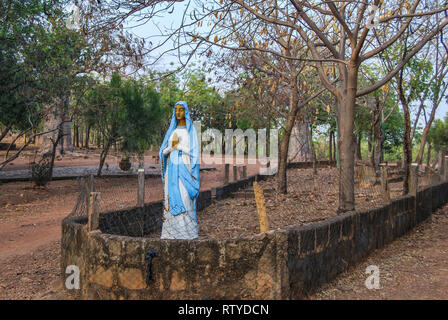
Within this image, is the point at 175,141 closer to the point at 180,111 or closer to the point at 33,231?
the point at 180,111

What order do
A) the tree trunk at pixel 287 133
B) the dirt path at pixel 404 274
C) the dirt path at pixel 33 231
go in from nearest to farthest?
1. the dirt path at pixel 404 274
2. the dirt path at pixel 33 231
3. the tree trunk at pixel 287 133

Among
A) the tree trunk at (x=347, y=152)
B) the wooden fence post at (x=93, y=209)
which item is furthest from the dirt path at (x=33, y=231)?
the tree trunk at (x=347, y=152)

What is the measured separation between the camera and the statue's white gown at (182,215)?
6480 millimetres

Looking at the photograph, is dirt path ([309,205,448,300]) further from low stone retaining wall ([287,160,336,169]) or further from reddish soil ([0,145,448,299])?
low stone retaining wall ([287,160,336,169])

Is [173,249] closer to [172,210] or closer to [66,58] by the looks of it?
[172,210]

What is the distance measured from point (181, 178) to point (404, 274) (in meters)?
3.41

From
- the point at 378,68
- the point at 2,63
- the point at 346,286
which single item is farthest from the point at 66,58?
the point at 378,68

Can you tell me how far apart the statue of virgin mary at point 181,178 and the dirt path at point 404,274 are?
2383mm

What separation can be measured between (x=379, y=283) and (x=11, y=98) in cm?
1193

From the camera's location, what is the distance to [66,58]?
1245 centimetres

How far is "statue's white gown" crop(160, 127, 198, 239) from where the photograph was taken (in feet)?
21.3

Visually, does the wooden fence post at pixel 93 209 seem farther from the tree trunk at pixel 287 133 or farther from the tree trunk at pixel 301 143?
the tree trunk at pixel 301 143

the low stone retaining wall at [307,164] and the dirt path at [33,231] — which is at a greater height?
the low stone retaining wall at [307,164]

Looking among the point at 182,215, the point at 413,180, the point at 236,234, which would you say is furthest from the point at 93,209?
the point at 413,180
